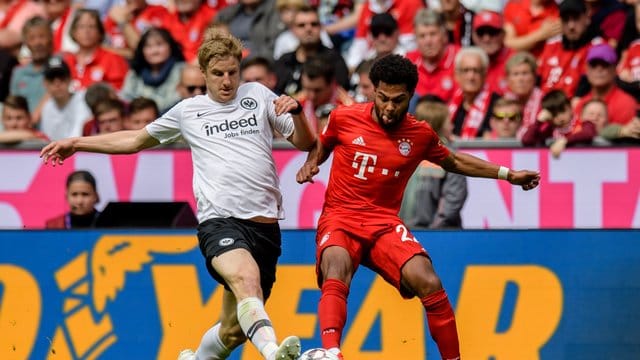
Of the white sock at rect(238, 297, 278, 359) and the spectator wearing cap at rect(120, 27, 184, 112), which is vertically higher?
the spectator wearing cap at rect(120, 27, 184, 112)

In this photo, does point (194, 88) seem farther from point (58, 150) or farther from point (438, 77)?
point (58, 150)

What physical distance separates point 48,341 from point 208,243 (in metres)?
2.09

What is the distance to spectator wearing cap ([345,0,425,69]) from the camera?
1399 cm

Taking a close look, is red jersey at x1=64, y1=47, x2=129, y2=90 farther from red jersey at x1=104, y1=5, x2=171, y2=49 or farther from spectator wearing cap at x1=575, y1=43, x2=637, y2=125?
spectator wearing cap at x1=575, y1=43, x2=637, y2=125

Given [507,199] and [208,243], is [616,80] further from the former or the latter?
[208,243]

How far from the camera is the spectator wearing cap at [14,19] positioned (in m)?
15.9

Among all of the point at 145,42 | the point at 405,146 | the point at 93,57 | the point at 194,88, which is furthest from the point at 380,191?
the point at 93,57

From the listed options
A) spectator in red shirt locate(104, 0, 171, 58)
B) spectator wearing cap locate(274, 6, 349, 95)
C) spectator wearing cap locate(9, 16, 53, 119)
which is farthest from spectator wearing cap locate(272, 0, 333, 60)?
spectator wearing cap locate(9, 16, 53, 119)

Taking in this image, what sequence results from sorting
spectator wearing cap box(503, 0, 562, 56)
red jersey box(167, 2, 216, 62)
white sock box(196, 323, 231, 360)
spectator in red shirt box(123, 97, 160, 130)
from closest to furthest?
white sock box(196, 323, 231, 360)
spectator in red shirt box(123, 97, 160, 130)
spectator wearing cap box(503, 0, 562, 56)
red jersey box(167, 2, 216, 62)

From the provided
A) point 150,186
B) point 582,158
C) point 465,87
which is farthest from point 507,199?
point 150,186

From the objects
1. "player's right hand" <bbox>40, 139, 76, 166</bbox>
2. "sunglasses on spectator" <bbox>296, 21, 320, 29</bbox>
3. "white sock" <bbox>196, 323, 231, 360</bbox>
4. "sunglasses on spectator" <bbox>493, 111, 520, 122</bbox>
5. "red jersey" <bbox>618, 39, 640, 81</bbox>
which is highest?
"sunglasses on spectator" <bbox>296, 21, 320, 29</bbox>

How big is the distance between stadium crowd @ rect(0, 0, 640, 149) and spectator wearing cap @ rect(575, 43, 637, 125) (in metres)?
0.01

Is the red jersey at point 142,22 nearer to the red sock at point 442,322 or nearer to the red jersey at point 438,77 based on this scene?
the red jersey at point 438,77

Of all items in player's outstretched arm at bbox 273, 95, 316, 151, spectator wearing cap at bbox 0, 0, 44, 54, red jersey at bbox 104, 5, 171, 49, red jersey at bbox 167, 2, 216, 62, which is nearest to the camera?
player's outstretched arm at bbox 273, 95, 316, 151
